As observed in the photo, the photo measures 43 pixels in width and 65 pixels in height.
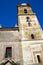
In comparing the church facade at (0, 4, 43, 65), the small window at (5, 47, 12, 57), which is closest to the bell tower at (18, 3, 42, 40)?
the church facade at (0, 4, 43, 65)

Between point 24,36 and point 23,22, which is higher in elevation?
point 23,22

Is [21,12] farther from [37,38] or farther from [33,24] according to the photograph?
[37,38]

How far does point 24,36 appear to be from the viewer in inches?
592

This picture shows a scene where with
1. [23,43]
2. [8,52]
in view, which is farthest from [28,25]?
[8,52]

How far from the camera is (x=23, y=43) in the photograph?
14242 mm

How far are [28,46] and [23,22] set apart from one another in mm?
4194

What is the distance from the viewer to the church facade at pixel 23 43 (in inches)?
511

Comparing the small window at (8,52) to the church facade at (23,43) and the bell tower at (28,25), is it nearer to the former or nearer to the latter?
the church facade at (23,43)

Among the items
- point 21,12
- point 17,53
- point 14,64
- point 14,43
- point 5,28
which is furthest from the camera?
point 21,12

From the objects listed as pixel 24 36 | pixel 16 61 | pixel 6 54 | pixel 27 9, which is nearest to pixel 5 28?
pixel 24 36

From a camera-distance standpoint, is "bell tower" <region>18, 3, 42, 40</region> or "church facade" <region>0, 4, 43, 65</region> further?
"bell tower" <region>18, 3, 42, 40</region>

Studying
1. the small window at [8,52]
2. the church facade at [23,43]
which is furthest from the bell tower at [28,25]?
the small window at [8,52]

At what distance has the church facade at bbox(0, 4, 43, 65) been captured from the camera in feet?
42.6

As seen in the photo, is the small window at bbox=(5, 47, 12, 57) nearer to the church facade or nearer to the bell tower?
the church facade
